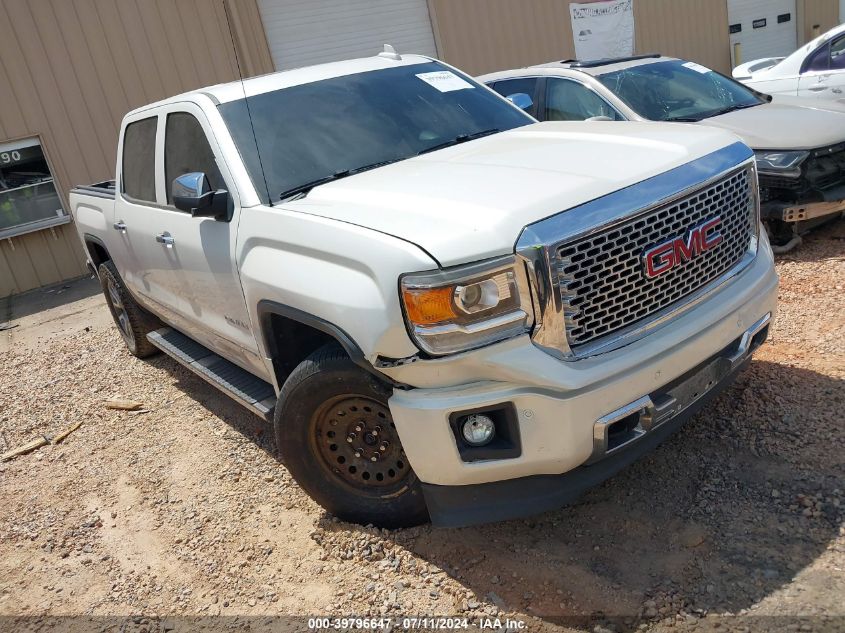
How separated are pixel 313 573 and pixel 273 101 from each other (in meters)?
2.35

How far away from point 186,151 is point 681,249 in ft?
8.81

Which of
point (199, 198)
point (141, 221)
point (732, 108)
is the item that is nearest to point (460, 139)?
point (199, 198)

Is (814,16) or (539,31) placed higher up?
(539,31)

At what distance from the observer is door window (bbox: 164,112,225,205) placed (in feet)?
12.2

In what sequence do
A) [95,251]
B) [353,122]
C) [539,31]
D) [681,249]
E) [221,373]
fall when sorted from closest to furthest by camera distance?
[681,249] < [353,122] < [221,373] < [95,251] < [539,31]

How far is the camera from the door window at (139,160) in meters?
4.51

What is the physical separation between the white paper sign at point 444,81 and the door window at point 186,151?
4.36ft

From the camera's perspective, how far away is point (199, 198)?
3295 millimetres

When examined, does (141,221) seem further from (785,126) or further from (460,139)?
(785,126)

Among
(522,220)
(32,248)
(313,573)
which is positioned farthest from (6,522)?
(32,248)

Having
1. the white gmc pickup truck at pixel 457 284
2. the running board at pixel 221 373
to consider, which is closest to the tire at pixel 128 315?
the running board at pixel 221 373

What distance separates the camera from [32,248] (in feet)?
32.7

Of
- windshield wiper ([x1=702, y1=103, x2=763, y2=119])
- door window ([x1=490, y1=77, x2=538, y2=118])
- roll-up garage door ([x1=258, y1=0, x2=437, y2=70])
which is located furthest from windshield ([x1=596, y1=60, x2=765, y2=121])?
roll-up garage door ([x1=258, y1=0, x2=437, y2=70])

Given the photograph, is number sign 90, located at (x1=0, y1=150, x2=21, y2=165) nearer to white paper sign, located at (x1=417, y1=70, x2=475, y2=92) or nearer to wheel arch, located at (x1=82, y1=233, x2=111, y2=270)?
wheel arch, located at (x1=82, y1=233, x2=111, y2=270)
